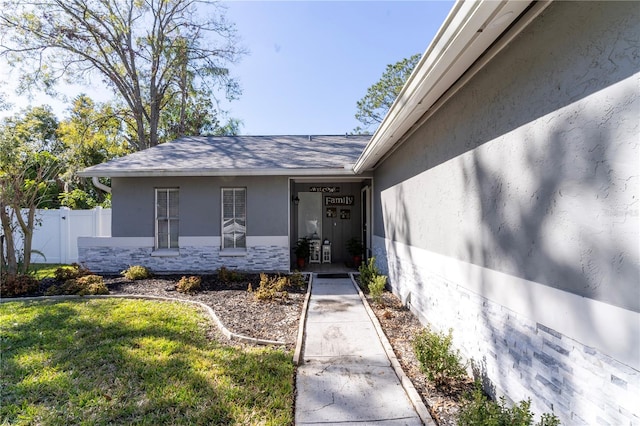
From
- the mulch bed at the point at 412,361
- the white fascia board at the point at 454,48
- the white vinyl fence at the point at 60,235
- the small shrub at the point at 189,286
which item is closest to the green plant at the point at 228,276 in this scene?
the small shrub at the point at 189,286

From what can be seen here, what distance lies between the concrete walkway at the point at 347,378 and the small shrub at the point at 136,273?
5453 mm

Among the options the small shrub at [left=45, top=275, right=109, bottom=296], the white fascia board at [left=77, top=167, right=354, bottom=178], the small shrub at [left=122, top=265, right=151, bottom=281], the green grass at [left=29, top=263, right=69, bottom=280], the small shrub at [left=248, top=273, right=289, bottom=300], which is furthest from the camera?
the white fascia board at [left=77, top=167, right=354, bottom=178]

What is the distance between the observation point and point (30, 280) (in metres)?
6.80

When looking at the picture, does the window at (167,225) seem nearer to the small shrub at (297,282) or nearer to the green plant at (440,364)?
the small shrub at (297,282)

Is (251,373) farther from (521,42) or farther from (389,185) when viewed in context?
(389,185)

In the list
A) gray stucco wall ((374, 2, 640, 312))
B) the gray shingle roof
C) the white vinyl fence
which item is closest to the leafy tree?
the white vinyl fence

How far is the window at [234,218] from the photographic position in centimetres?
905

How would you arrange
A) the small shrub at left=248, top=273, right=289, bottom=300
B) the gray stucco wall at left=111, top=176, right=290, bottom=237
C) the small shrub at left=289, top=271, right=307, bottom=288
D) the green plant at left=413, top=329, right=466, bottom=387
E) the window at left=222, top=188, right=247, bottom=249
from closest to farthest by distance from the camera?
the green plant at left=413, top=329, right=466, bottom=387 < the small shrub at left=248, top=273, right=289, bottom=300 < the small shrub at left=289, top=271, right=307, bottom=288 < the gray stucco wall at left=111, top=176, right=290, bottom=237 < the window at left=222, top=188, right=247, bottom=249

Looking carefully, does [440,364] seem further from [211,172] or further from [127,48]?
[127,48]

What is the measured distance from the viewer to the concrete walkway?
2705mm

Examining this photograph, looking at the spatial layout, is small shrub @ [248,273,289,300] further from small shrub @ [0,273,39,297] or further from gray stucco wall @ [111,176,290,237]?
Result: small shrub @ [0,273,39,297]

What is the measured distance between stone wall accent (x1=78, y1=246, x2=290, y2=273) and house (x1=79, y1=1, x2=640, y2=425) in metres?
4.62

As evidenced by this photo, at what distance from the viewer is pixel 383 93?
27828 millimetres

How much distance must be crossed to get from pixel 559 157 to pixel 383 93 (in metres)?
28.2
